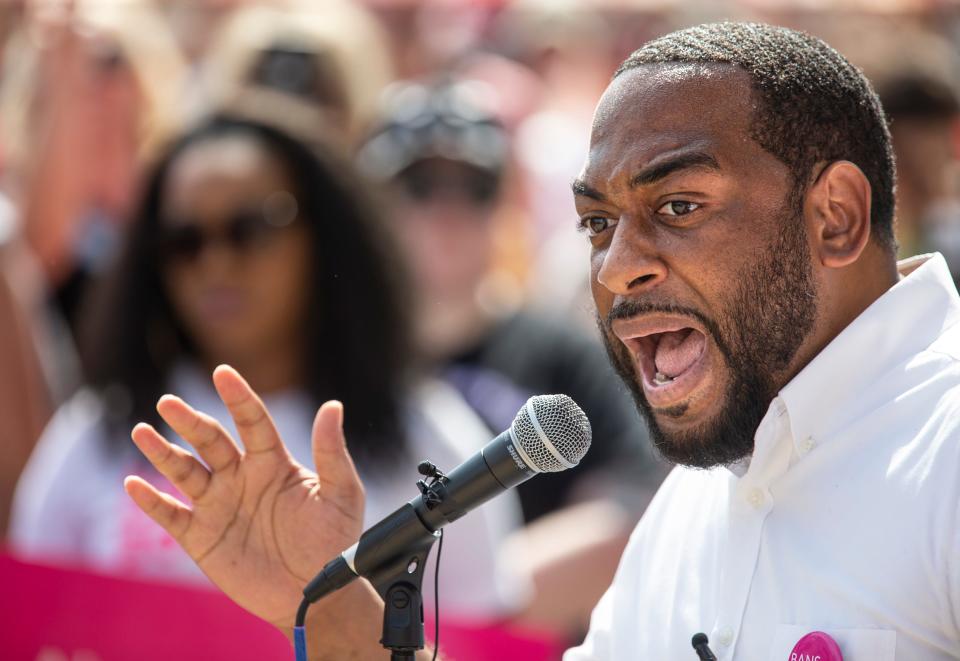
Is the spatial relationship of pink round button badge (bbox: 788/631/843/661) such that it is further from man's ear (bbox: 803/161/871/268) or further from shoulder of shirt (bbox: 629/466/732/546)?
man's ear (bbox: 803/161/871/268)

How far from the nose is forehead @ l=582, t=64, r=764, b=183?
0.10 m

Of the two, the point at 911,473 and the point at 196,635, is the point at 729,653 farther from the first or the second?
the point at 196,635

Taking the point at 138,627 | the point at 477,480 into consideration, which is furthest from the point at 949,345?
the point at 138,627

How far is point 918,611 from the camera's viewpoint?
220 centimetres

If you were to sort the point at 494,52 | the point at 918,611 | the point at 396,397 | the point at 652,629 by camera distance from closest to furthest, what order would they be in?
the point at 918,611, the point at 652,629, the point at 396,397, the point at 494,52

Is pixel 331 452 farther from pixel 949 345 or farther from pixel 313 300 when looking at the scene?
pixel 313 300

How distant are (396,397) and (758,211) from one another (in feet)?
7.69

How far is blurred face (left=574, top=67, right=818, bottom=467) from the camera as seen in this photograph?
2482 millimetres

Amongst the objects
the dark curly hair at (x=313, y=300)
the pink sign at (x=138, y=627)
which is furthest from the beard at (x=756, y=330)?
the dark curly hair at (x=313, y=300)

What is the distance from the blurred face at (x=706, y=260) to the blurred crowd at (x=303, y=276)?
1933 millimetres

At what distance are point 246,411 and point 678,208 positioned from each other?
98 cm

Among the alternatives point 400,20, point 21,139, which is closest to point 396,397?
point 21,139

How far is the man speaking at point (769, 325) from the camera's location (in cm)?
236

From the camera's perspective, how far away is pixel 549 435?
2.36 m
